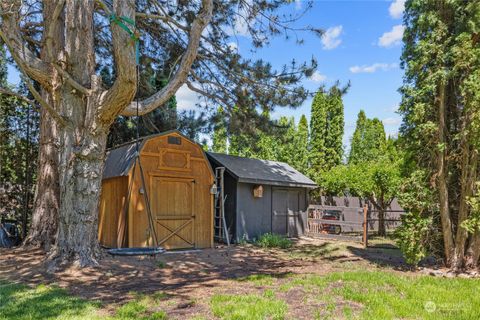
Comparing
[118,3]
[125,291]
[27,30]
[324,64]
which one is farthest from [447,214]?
[27,30]

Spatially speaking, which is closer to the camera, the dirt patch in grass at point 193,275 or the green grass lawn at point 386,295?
the green grass lawn at point 386,295

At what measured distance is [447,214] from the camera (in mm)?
6703

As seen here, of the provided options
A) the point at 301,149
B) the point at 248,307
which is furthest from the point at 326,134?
the point at 248,307

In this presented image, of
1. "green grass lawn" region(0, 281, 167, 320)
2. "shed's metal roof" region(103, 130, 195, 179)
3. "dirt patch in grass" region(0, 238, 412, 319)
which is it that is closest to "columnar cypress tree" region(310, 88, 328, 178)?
"dirt patch in grass" region(0, 238, 412, 319)

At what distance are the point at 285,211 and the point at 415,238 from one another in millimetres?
6526

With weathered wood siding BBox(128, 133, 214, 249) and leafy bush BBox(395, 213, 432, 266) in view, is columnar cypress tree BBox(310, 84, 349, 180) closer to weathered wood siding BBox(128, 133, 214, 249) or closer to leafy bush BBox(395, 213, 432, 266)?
weathered wood siding BBox(128, 133, 214, 249)

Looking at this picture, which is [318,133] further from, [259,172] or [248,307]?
[248,307]

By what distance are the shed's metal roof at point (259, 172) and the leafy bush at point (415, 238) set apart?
5.40m

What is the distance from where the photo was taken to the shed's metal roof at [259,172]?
11766mm

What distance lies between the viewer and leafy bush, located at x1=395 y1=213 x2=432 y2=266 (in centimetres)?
683

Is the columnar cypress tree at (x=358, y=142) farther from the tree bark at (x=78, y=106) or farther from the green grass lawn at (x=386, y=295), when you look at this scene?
the tree bark at (x=78, y=106)

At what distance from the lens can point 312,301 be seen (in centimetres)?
455

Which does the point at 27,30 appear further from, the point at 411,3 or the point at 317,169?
the point at 317,169

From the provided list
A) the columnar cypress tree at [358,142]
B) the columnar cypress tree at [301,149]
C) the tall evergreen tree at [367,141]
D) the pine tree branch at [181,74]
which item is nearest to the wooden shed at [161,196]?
the pine tree branch at [181,74]
